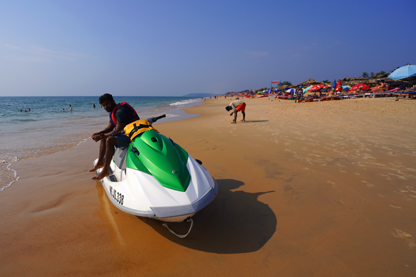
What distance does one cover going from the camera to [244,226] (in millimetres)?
2811

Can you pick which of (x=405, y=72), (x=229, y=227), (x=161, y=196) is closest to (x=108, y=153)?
(x=161, y=196)

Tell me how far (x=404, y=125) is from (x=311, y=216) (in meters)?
8.79

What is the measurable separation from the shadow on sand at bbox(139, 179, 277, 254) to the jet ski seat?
0.85 metres

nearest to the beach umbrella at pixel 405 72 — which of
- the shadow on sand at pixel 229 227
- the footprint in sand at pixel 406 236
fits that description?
the footprint in sand at pixel 406 236

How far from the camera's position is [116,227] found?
112 inches

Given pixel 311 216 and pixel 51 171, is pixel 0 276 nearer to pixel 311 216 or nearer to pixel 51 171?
pixel 51 171

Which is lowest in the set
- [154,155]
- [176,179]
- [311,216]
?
[311,216]

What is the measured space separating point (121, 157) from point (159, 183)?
4.02 ft

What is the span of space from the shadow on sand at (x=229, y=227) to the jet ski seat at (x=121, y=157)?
0.85m

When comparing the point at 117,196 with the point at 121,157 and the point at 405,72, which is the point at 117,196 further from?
the point at 405,72

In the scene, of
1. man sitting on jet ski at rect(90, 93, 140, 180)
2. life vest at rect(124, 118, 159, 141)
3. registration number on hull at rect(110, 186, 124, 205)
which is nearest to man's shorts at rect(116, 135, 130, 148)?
man sitting on jet ski at rect(90, 93, 140, 180)

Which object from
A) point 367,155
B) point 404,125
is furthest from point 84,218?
point 404,125

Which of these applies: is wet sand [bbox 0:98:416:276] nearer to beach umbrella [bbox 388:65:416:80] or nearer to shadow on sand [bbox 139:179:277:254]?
shadow on sand [bbox 139:179:277:254]

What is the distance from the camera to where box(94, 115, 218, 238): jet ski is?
2188mm
